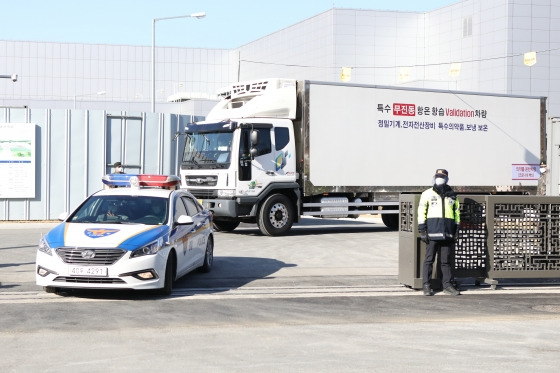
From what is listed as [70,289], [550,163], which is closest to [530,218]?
[70,289]

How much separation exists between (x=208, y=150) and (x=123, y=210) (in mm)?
9216

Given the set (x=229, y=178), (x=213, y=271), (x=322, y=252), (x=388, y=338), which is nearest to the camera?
(x=388, y=338)

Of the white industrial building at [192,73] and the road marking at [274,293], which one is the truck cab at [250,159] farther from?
the road marking at [274,293]

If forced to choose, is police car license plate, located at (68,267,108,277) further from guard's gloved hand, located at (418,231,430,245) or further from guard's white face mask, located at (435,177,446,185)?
guard's white face mask, located at (435,177,446,185)

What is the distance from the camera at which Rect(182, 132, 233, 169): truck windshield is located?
2123 cm

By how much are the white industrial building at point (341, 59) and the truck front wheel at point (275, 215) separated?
991 inches

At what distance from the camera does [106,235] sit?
11.2 meters

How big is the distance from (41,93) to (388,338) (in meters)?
82.3

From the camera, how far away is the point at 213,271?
14.7 meters

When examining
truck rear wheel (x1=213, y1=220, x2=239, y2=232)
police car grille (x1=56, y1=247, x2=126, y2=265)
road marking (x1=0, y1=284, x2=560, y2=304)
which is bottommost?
road marking (x1=0, y1=284, x2=560, y2=304)

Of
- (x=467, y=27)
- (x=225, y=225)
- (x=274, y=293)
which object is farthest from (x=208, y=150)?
(x=467, y=27)

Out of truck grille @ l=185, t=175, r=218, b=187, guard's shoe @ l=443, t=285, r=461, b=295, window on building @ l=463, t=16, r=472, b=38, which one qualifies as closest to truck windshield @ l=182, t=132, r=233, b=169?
truck grille @ l=185, t=175, r=218, b=187

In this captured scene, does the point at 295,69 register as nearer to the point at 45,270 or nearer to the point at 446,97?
the point at 446,97

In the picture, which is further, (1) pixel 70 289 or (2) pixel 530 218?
(2) pixel 530 218
